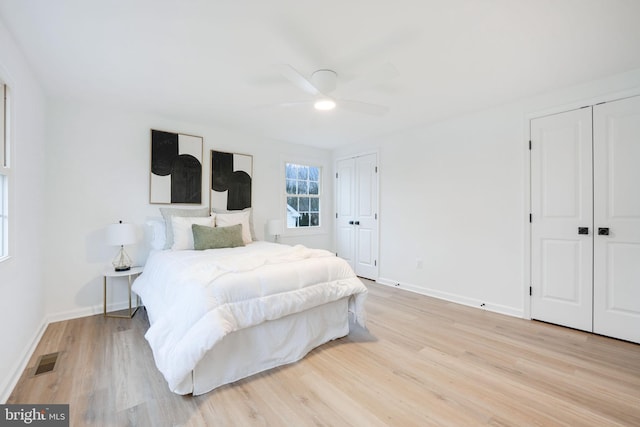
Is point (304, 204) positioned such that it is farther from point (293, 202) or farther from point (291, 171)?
point (291, 171)

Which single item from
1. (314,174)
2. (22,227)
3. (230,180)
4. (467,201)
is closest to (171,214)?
(230,180)

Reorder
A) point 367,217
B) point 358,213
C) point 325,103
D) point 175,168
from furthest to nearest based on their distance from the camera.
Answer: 1. point 358,213
2. point 367,217
3. point 175,168
4. point 325,103

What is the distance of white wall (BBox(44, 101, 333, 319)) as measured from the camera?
296 cm

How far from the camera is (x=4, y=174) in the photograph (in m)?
1.86

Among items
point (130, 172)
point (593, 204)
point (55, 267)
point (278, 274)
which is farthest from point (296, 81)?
point (55, 267)

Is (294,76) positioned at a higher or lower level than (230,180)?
higher

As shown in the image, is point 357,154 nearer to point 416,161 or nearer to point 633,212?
point 416,161

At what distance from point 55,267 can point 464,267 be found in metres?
4.58

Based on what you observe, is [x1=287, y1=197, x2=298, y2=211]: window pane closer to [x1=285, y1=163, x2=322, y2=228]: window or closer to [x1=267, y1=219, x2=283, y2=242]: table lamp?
[x1=285, y1=163, x2=322, y2=228]: window

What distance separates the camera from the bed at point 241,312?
1.74 m

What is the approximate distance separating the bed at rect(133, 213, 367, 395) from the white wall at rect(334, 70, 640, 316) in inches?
67.1

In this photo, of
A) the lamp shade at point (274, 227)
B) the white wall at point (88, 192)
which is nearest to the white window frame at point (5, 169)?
the white wall at point (88, 192)

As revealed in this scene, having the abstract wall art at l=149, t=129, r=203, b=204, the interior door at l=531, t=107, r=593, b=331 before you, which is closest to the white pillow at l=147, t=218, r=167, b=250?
the abstract wall art at l=149, t=129, r=203, b=204

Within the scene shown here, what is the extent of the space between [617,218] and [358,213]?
310 cm
